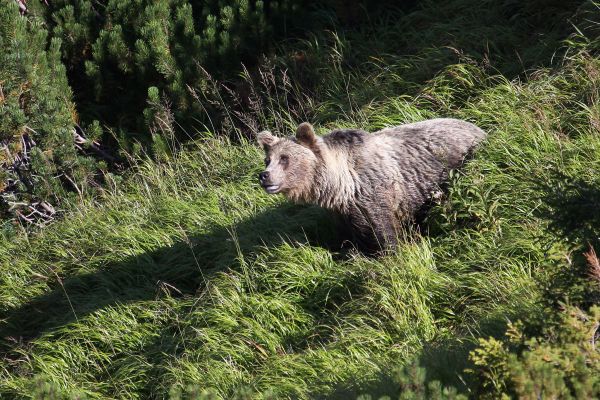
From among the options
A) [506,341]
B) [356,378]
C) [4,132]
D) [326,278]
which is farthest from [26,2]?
[506,341]

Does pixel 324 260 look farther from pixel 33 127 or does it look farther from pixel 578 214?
pixel 33 127

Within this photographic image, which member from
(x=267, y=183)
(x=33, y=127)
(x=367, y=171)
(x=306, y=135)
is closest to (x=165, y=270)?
(x=267, y=183)

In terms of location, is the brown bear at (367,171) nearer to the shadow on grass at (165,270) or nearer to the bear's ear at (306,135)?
the bear's ear at (306,135)

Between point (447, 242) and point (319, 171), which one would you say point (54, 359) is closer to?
point (319, 171)

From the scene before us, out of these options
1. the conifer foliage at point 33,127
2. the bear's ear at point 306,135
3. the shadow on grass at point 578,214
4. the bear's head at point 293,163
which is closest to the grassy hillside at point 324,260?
the shadow on grass at point 578,214

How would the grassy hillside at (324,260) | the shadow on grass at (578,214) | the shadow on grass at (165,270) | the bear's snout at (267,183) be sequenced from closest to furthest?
the shadow on grass at (578,214)
the grassy hillside at (324,260)
the bear's snout at (267,183)
the shadow on grass at (165,270)

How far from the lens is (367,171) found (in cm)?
785

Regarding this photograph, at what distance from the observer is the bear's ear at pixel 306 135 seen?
778 cm

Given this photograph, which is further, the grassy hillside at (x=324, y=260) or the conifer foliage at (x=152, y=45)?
the conifer foliage at (x=152, y=45)

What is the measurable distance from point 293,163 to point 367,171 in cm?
60

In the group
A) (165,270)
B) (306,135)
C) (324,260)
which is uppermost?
(306,135)

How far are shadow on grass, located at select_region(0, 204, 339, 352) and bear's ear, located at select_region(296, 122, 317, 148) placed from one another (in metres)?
0.72

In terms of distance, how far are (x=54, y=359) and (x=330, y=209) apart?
2.46 m

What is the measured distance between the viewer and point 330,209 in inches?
315
